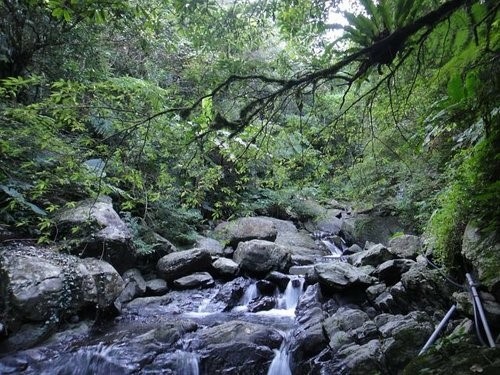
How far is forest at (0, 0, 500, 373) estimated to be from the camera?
2312 millimetres

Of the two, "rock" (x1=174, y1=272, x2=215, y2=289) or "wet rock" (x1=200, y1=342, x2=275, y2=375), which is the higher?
"rock" (x1=174, y1=272, x2=215, y2=289)

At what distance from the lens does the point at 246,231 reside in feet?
33.0

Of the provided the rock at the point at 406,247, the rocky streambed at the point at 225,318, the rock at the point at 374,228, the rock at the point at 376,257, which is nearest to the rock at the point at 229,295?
the rocky streambed at the point at 225,318

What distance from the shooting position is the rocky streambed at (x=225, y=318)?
14.2 ft

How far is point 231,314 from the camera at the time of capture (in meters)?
6.72

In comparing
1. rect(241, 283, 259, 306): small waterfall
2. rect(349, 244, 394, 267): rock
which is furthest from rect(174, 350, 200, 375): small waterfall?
rect(349, 244, 394, 267): rock

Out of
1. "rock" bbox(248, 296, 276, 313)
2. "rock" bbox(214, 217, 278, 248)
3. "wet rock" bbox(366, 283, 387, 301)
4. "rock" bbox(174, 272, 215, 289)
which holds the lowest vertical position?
"rock" bbox(248, 296, 276, 313)

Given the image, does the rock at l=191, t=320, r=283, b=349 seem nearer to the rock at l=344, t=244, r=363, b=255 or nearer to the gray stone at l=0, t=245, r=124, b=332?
the gray stone at l=0, t=245, r=124, b=332

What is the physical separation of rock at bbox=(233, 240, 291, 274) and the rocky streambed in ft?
1.77

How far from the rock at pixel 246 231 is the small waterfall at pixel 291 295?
2.59 meters

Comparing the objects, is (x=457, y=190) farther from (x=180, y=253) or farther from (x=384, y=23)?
(x=180, y=253)

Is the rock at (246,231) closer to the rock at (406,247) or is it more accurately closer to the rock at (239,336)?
the rock at (406,247)

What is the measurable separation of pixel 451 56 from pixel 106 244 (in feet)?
20.3

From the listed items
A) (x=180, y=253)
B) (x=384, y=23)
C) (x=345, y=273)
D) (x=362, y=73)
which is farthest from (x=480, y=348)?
(x=180, y=253)
